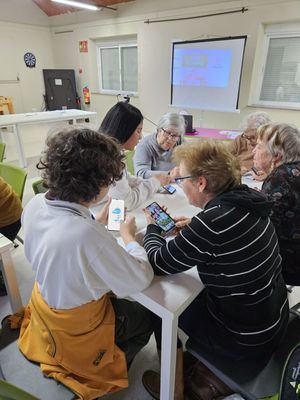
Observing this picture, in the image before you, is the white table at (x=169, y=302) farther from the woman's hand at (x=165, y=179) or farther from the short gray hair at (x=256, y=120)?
the short gray hair at (x=256, y=120)

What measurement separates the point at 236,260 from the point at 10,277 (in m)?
1.06

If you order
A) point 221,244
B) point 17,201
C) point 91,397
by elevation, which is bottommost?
point 91,397

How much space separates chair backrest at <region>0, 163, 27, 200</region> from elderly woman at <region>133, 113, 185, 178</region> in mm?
827

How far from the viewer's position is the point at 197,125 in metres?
4.91

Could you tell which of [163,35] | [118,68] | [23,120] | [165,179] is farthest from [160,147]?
[118,68]

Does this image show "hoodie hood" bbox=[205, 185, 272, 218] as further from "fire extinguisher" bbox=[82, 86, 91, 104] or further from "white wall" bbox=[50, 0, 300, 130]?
"fire extinguisher" bbox=[82, 86, 91, 104]

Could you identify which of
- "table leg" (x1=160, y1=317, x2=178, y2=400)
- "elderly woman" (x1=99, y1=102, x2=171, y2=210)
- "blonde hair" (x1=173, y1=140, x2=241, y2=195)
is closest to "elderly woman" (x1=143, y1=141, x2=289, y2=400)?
"blonde hair" (x1=173, y1=140, x2=241, y2=195)

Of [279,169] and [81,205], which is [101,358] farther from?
[279,169]

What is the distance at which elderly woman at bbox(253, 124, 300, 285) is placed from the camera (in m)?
1.14

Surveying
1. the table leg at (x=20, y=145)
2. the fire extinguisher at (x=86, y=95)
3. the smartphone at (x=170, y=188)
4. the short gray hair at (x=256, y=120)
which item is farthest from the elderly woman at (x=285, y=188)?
the fire extinguisher at (x=86, y=95)

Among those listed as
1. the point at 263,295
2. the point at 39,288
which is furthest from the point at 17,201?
the point at 263,295

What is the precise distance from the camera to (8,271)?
4.08 ft

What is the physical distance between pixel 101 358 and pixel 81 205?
1.77 feet

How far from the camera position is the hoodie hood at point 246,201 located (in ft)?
2.64
